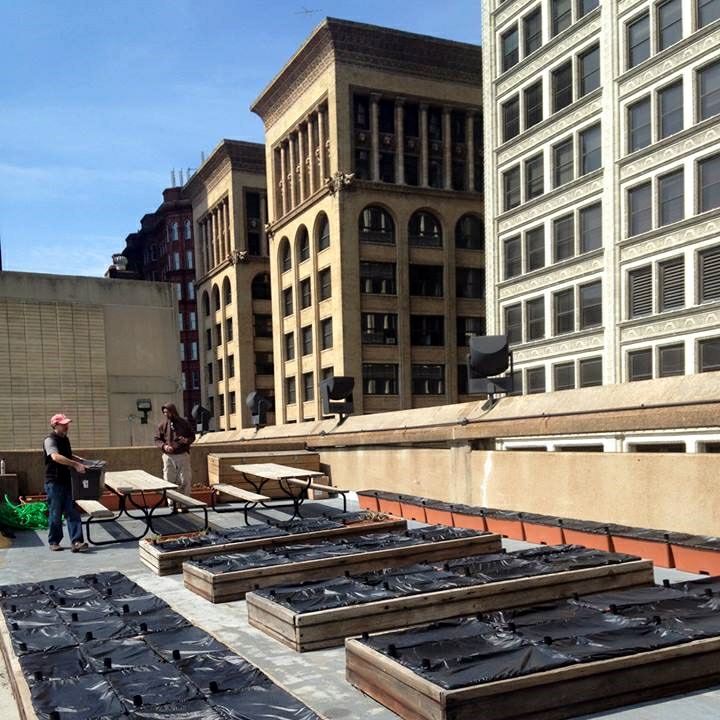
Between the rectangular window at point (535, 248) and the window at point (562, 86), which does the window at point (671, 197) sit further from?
the window at point (562, 86)

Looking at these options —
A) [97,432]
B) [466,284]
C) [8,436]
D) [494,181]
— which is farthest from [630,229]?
[8,436]

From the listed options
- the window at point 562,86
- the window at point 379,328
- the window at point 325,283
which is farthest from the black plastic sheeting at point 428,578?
the window at point 325,283

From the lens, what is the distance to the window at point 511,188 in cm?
4216

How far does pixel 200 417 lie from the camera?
4072 centimetres

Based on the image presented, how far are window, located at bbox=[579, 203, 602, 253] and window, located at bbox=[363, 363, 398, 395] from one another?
19423mm

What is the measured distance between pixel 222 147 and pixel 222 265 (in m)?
11.6

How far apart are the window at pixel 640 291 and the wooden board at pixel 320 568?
1047 inches

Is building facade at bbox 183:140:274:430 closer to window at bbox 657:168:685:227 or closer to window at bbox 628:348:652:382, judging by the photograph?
window at bbox 628:348:652:382

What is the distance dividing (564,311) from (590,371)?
3.77 meters

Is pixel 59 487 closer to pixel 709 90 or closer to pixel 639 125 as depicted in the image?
pixel 709 90

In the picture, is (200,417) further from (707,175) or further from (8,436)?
(707,175)

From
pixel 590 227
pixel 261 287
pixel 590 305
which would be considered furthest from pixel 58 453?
pixel 261 287

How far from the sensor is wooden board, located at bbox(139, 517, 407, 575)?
960 cm

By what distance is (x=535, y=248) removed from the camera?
40.7 metres
